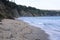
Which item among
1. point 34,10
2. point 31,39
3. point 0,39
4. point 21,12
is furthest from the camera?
point 34,10

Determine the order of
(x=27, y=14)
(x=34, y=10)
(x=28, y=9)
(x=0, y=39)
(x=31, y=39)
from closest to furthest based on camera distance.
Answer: (x=0, y=39), (x=31, y=39), (x=27, y=14), (x=28, y=9), (x=34, y=10)

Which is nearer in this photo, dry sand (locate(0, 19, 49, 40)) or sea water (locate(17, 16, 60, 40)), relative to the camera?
dry sand (locate(0, 19, 49, 40))

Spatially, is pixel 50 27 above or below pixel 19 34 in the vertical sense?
below

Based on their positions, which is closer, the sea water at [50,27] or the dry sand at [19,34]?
the dry sand at [19,34]

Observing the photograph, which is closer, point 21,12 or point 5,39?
point 5,39

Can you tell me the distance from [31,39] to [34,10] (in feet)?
422

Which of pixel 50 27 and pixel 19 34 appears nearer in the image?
pixel 19 34

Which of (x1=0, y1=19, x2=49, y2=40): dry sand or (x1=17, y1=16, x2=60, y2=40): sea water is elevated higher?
(x1=0, y1=19, x2=49, y2=40): dry sand

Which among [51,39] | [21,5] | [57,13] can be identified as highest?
[51,39]

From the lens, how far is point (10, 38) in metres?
10.6

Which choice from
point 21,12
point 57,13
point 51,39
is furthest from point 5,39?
point 57,13

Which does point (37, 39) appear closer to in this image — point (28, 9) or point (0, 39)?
point (0, 39)

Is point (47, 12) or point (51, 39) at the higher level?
point (51, 39)

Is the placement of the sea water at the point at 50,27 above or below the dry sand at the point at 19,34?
below
